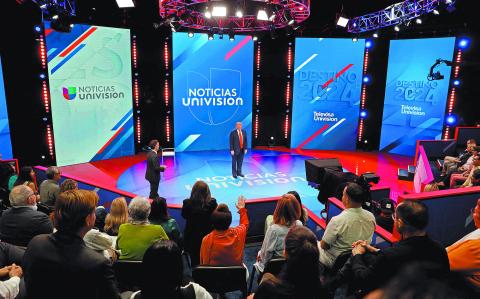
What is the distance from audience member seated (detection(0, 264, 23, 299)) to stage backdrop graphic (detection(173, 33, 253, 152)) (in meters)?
9.56

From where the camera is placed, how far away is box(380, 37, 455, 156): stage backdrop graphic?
435 inches

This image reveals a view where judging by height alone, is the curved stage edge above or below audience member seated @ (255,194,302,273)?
below

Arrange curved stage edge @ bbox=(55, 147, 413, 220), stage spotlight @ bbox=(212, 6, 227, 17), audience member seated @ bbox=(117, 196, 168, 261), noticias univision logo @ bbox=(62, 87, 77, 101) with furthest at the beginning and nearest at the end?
noticias univision logo @ bbox=(62, 87, 77, 101), curved stage edge @ bbox=(55, 147, 413, 220), stage spotlight @ bbox=(212, 6, 227, 17), audience member seated @ bbox=(117, 196, 168, 261)

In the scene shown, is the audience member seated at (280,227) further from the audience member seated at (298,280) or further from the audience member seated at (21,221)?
the audience member seated at (21,221)

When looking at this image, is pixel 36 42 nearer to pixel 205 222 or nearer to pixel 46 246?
pixel 205 222

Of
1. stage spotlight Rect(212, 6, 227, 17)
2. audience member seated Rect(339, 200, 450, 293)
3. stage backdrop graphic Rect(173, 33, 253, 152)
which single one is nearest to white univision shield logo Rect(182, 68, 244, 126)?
stage backdrop graphic Rect(173, 33, 253, 152)

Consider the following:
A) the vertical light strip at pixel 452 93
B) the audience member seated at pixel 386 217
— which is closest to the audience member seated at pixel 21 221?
the audience member seated at pixel 386 217

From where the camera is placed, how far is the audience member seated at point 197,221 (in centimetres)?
408

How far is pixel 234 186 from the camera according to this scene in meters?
8.65

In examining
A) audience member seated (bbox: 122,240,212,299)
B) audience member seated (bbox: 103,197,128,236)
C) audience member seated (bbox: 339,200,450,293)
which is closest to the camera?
audience member seated (bbox: 122,240,212,299)

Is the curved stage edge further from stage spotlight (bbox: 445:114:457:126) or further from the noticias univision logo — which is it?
the noticias univision logo

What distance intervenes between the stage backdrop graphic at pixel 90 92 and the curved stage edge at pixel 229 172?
495mm

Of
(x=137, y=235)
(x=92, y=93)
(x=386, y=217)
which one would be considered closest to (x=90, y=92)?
(x=92, y=93)

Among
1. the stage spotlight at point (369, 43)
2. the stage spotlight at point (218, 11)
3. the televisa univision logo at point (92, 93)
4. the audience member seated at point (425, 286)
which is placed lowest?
the audience member seated at point (425, 286)
